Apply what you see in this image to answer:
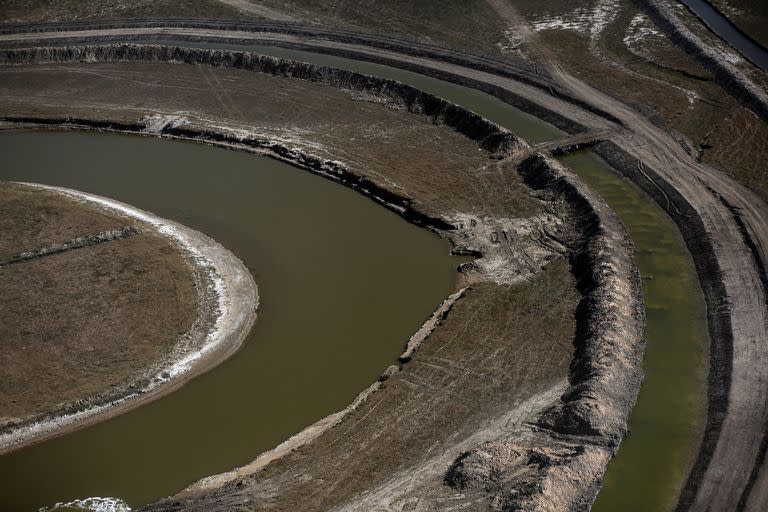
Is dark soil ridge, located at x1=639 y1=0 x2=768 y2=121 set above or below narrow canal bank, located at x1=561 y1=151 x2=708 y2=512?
above

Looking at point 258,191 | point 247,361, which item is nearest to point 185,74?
point 258,191

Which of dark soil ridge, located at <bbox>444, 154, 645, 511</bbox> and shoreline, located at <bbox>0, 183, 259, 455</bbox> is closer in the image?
dark soil ridge, located at <bbox>444, 154, 645, 511</bbox>

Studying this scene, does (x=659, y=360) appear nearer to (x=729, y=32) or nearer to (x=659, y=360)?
(x=659, y=360)

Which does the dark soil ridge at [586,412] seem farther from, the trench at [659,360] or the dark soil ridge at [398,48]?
the dark soil ridge at [398,48]

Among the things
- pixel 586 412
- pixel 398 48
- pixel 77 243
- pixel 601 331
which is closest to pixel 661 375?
pixel 601 331

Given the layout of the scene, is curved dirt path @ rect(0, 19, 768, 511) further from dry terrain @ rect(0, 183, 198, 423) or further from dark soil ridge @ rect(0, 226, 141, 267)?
dark soil ridge @ rect(0, 226, 141, 267)

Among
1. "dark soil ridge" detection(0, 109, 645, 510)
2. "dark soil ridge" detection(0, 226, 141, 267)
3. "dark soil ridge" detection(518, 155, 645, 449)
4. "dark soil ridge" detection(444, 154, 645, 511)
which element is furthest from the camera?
"dark soil ridge" detection(0, 226, 141, 267)

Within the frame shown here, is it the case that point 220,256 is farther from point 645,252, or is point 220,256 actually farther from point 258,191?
point 645,252

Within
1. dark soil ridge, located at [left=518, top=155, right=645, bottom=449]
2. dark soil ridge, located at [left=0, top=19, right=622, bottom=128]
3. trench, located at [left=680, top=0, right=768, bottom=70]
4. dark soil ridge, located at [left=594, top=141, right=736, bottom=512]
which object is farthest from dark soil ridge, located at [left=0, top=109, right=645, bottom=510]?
trench, located at [left=680, top=0, right=768, bottom=70]
